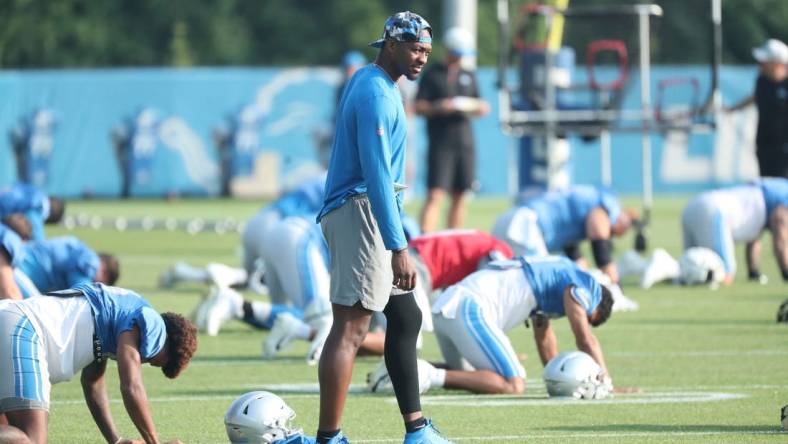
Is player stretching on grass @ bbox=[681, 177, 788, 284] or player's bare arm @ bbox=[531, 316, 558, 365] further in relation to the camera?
player stretching on grass @ bbox=[681, 177, 788, 284]

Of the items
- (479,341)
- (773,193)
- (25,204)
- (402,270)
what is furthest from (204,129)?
(402,270)

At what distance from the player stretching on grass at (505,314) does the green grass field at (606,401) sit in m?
0.14

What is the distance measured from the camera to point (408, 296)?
7371mm

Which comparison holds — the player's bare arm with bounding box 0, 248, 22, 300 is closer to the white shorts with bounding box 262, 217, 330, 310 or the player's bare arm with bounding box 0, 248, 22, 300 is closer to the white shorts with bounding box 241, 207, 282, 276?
the white shorts with bounding box 262, 217, 330, 310

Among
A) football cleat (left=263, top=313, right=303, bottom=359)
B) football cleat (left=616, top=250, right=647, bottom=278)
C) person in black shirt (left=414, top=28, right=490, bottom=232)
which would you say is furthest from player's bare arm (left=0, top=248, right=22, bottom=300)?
football cleat (left=616, top=250, right=647, bottom=278)

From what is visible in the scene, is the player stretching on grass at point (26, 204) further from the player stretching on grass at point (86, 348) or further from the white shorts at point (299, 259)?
the player stretching on grass at point (86, 348)

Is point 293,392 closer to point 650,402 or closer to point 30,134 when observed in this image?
point 650,402

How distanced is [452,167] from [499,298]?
25.5 ft

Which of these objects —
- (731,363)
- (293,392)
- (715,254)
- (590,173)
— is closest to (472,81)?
(715,254)

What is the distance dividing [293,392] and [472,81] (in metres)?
8.66

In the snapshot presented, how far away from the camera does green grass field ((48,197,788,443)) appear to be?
796 centimetres

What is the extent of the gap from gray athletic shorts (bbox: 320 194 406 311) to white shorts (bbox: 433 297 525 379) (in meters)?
2.18

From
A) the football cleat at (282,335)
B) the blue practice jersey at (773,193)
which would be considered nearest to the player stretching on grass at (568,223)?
the blue practice jersey at (773,193)

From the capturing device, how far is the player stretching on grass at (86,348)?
273 inches
